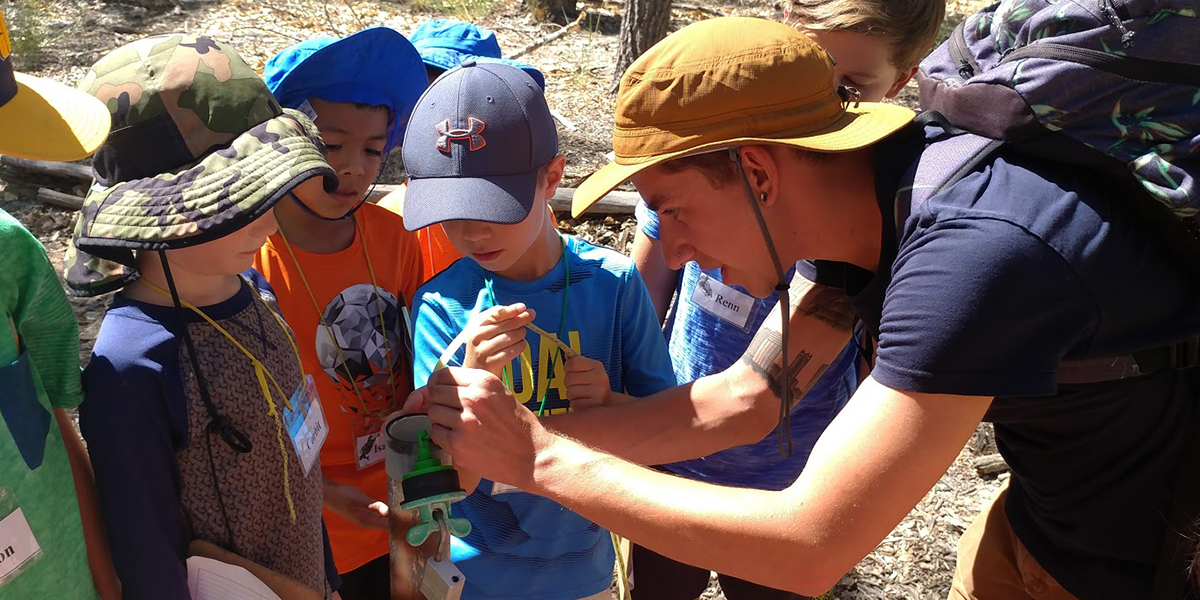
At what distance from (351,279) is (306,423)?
53cm

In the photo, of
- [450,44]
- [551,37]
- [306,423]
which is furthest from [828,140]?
[551,37]

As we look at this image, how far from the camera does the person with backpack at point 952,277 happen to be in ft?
4.62

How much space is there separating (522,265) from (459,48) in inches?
53.6

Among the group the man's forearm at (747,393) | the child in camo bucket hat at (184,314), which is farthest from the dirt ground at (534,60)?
the child in camo bucket hat at (184,314)

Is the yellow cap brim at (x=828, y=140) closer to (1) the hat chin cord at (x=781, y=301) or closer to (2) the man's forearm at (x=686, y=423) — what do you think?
(1) the hat chin cord at (x=781, y=301)

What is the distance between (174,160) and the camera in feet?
5.50

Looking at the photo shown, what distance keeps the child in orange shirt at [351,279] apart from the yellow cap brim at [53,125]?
0.75 m

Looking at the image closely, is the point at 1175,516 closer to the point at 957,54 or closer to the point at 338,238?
the point at 957,54

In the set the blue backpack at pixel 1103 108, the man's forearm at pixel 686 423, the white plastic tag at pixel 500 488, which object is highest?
the blue backpack at pixel 1103 108

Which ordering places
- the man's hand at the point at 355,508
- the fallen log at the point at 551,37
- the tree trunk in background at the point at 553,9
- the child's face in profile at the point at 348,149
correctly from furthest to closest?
the tree trunk in background at the point at 553,9
the fallen log at the point at 551,37
the child's face in profile at the point at 348,149
the man's hand at the point at 355,508

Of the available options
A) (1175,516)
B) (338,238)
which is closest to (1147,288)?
(1175,516)

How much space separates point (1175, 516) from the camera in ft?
5.47

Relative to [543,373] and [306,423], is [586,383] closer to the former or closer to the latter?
[543,373]

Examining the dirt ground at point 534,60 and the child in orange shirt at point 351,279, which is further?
the dirt ground at point 534,60
